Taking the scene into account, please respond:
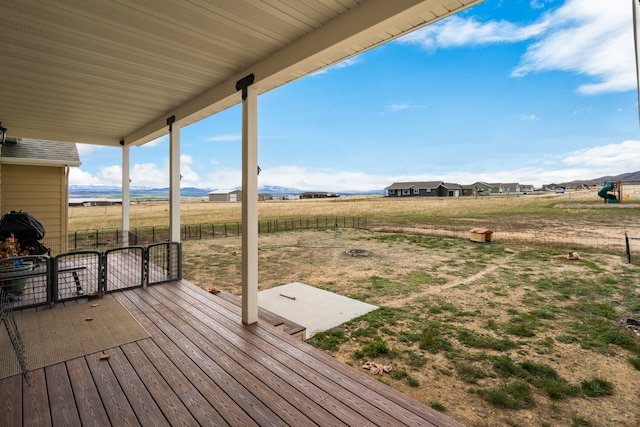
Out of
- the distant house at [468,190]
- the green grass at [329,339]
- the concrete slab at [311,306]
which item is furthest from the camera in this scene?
the distant house at [468,190]

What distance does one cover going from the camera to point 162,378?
7.30 feet

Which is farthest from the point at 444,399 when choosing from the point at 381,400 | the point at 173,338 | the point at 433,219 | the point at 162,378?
the point at 433,219

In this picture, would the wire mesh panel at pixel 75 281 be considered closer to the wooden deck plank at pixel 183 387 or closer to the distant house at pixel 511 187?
the wooden deck plank at pixel 183 387

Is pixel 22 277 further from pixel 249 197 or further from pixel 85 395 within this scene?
pixel 249 197

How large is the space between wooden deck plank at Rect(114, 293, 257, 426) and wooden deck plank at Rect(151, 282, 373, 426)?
0.96 feet

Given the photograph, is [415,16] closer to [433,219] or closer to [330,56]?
[330,56]

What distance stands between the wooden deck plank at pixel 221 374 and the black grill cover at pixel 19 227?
285 cm

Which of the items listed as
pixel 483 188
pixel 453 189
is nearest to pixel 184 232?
pixel 453 189

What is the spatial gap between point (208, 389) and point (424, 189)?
152 ft

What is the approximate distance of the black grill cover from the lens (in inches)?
175

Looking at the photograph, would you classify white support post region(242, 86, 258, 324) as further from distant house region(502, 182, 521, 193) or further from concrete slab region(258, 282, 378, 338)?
distant house region(502, 182, 521, 193)

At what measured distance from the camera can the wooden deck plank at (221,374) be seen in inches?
72.9

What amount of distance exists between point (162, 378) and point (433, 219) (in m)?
19.9

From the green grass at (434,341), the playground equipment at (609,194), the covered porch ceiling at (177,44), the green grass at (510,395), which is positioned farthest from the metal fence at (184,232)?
the playground equipment at (609,194)
